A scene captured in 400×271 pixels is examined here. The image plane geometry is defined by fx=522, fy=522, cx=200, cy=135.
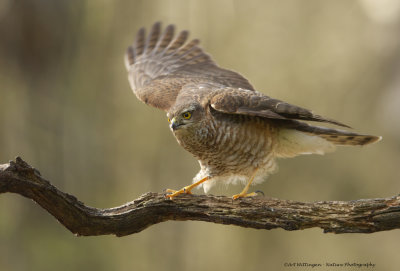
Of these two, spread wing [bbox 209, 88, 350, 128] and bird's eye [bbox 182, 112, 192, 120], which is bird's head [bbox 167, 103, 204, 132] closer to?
bird's eye [bbox 182, 112, 192, 120]

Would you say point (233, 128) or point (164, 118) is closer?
point (233, 128)

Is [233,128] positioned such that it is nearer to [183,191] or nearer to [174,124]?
[174,124]

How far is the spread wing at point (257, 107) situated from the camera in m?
5.05

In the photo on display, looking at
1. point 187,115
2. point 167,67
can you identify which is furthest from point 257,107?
point 167,67

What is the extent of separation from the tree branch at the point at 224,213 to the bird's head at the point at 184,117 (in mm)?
789

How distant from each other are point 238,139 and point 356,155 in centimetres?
698

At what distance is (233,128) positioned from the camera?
529 cm

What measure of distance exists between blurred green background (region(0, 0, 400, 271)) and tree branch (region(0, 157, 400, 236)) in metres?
5.50

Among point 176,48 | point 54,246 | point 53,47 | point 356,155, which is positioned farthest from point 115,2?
point 356,155

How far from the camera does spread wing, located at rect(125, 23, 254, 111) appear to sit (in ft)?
20.5

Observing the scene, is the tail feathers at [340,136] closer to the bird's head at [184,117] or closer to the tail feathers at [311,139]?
the tail feathers at [311,139]

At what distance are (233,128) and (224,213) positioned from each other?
1.10 m

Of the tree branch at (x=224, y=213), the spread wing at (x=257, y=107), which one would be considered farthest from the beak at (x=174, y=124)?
the tree branch at (x=224, y=213)

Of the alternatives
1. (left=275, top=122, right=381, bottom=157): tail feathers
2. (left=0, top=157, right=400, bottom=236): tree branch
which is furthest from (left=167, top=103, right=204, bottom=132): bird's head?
(left=275, top=122, right=381, bottom=157): tail feathers
